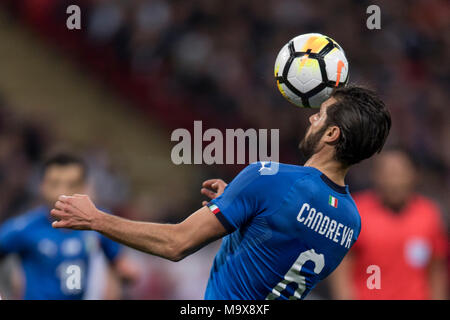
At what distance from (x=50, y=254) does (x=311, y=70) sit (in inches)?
112

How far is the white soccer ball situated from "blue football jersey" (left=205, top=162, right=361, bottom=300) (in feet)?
2.47

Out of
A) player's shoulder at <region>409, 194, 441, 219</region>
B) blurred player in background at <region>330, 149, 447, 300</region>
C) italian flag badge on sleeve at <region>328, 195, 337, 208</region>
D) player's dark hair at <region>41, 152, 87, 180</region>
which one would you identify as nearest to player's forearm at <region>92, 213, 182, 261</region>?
italian flag badge on sleeve at <region>328, 195, 337, 208</region>

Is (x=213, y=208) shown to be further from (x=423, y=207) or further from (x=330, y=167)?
(x=423, y=207)

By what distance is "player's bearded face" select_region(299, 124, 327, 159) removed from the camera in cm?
361

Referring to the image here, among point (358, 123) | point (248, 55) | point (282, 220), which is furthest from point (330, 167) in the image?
point (248, 55)

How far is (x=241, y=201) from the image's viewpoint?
11.0 ft

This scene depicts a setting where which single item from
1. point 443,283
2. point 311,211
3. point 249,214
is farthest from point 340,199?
point 443,283

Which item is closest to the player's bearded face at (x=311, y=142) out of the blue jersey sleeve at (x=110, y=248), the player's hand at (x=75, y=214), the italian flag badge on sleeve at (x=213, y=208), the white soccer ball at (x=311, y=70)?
the white soccer ball at (x=311, y=70)

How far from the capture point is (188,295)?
7930 mm

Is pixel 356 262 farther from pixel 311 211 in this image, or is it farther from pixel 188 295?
pixel 311 211

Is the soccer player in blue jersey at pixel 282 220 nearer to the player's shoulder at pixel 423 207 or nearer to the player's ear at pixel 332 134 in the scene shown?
the player's ear at pixel 332 134

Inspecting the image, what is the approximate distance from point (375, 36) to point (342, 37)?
587 mm

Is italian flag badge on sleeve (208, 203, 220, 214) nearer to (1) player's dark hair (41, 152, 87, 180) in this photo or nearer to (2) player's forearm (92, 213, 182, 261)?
(2) player's forearm (92, 213, 182, 261)
